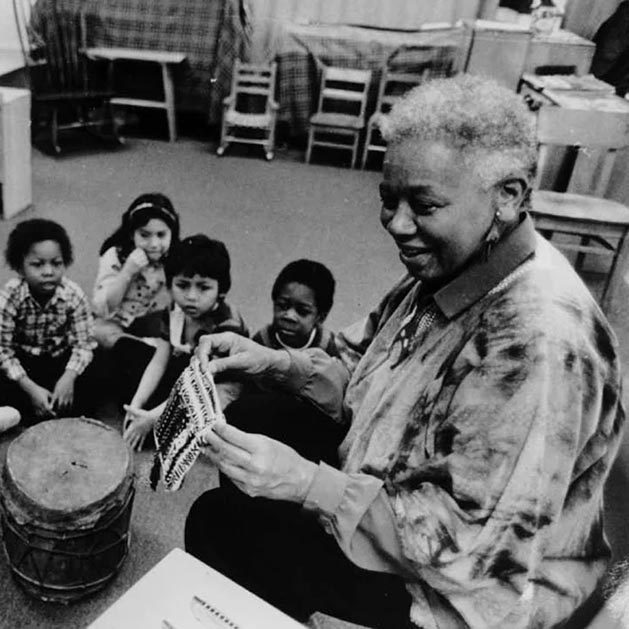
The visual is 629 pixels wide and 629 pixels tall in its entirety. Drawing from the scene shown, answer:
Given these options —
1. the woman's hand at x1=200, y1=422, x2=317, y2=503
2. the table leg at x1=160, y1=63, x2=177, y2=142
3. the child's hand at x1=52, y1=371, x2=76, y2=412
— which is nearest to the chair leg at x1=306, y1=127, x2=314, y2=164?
the table leg at x1=160, y1=63, x2=177, y2=142

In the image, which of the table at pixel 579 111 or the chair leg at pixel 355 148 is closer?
the table at pixel 579 111

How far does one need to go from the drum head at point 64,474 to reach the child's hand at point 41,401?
0.74 meters

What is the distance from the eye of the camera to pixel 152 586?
3.85 feet

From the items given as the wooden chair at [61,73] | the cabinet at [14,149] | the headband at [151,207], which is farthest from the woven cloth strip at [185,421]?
the wooden chair at [61,73]

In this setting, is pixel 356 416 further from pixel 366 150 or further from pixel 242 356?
pixel 366 150

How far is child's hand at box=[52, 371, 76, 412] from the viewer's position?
2.40 m

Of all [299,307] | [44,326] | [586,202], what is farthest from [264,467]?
[586,202]

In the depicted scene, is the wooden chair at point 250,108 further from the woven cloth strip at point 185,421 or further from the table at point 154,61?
the woven cloth strip at point 185,421

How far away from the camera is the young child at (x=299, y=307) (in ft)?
8.34

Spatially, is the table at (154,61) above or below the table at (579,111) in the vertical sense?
below

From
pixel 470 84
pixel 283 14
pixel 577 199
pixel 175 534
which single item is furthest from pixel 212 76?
pixel 470 84

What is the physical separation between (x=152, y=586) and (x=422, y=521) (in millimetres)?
483

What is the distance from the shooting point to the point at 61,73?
525 cm

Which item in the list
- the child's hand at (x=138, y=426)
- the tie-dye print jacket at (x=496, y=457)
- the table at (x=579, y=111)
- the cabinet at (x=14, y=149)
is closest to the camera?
the tie-dye print jacket at (x=496, y=457)
